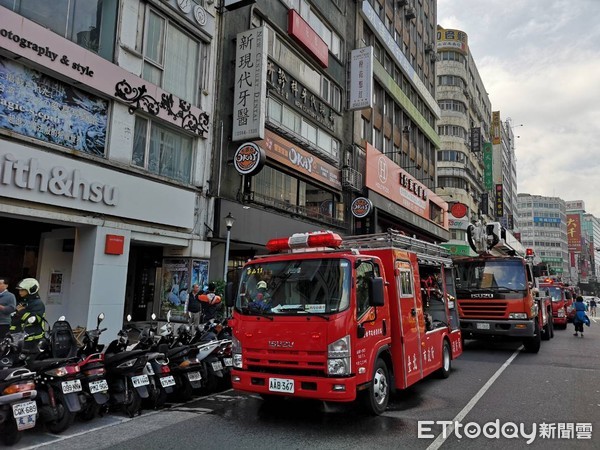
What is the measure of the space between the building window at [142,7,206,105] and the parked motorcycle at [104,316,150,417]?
30.4 ft

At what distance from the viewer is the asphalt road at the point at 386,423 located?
5422 millimetres

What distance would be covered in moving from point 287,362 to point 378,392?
4.84 ft

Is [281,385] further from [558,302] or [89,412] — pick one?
[558,302]

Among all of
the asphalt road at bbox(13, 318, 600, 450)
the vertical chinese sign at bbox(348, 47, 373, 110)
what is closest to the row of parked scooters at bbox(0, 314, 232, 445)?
the asphalt road at bbox(13, 318, 600, 450)

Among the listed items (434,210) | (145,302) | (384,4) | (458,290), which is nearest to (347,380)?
(458,290)

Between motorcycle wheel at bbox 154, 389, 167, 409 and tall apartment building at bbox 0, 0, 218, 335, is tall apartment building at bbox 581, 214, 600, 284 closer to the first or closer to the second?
tall apartment building at bbox 0, 0, 218, 335

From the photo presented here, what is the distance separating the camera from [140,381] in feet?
21.6

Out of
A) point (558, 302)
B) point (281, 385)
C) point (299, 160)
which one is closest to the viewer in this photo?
point (281, 385)

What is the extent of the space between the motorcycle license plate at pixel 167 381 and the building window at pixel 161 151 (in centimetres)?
752

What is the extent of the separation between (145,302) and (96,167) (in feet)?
18.7

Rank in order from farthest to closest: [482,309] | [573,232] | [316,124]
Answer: [573,232] → [316,124] → [482,309]

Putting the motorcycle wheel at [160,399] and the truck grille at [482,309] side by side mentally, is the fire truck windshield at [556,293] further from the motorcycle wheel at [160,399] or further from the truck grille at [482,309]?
the motorcycle wheel at [160,399]

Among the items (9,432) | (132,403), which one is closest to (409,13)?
(132,403)

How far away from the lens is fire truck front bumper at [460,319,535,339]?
12.2m
